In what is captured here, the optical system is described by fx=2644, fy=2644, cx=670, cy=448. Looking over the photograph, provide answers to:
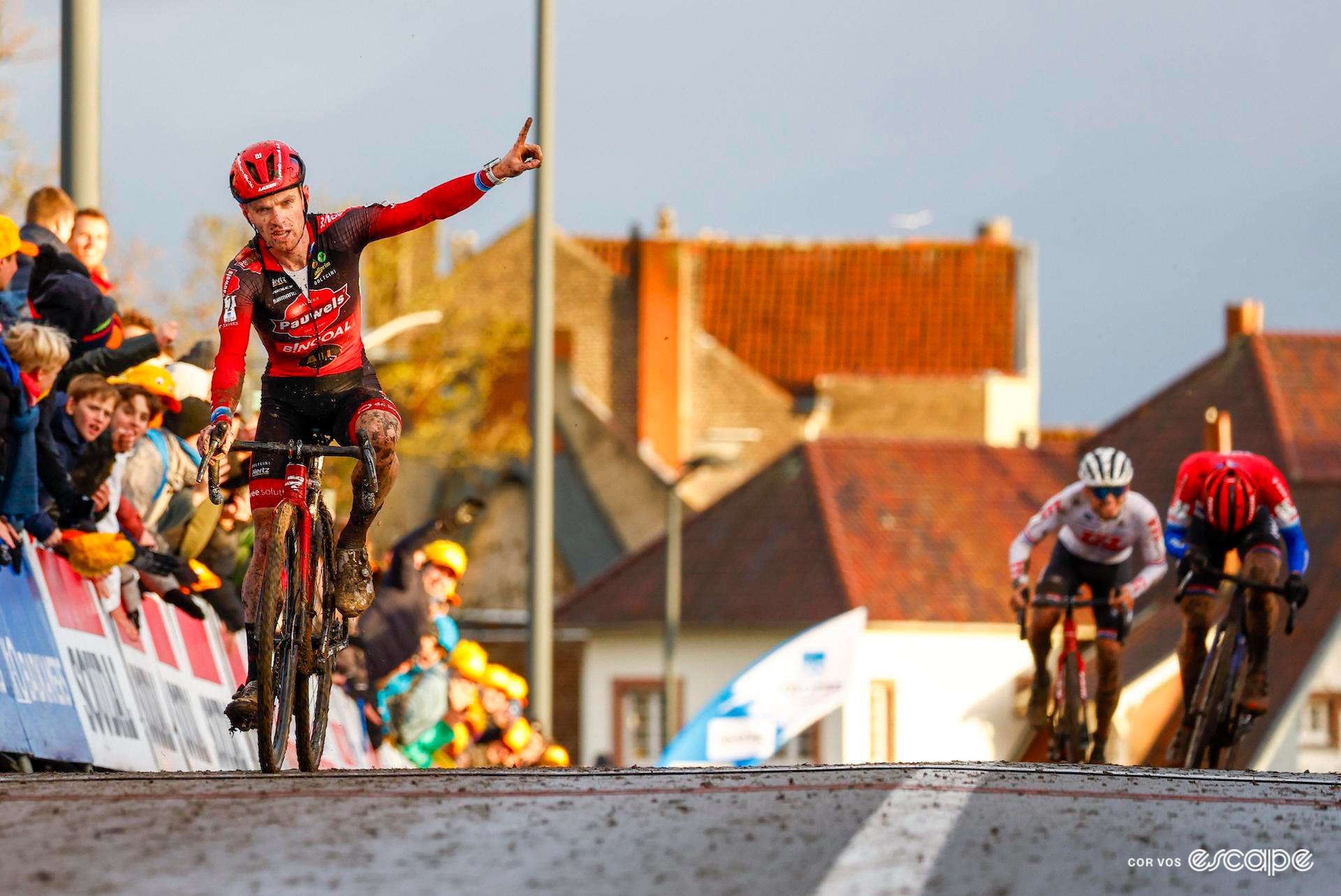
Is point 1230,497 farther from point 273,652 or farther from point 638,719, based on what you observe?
point 638,719

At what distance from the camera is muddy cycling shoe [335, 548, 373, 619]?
1059 centimetres

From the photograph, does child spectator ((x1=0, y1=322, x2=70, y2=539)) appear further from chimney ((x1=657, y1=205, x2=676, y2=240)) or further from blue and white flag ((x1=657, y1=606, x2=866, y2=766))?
chimney ((x1=657, y1=205, x2=676, y2=240))

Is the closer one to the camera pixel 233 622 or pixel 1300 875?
pixel 1300 875

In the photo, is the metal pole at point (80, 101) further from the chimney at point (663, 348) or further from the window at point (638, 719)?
the chimney at point (663, 348)

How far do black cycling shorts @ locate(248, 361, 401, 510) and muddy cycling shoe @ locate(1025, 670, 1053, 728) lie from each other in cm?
639

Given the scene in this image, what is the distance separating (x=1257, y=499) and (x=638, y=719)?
4011 cm

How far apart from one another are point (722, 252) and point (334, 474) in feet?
108

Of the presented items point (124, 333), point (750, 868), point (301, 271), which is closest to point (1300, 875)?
point (750, 868)

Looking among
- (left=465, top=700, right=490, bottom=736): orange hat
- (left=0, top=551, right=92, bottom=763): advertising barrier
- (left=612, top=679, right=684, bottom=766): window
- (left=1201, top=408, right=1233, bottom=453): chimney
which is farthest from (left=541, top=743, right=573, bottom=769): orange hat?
(left=612, top=679, right=684, bottom=766): window

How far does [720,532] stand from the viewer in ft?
185

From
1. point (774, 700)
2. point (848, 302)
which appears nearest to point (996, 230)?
point (848, 302)

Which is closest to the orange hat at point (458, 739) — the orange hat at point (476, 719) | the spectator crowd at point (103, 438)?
the orange hat at point (476, 719)

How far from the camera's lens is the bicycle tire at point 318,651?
10344 mm

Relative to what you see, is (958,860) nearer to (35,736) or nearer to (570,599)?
(35,736)
